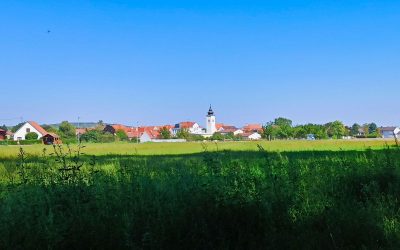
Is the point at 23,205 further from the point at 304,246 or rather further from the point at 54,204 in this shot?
the point at 304,246

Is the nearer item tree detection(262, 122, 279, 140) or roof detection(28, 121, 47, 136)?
roof detection(28, 121, 47, 136)

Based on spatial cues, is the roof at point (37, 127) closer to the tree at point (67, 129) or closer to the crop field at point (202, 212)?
the tree at point (67, 129)

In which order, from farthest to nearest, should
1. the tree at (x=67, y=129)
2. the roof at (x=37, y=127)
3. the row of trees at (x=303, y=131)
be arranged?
the row of trees at (x=303, y=131)
the roof at (x=37, y=127)
the tree at (x=67, y=129)

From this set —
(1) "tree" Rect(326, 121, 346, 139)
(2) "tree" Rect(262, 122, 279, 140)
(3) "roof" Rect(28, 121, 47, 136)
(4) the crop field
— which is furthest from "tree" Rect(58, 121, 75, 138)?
(4) the crop field

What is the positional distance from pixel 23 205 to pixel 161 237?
87.2 inches

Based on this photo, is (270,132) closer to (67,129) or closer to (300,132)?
(300,132)

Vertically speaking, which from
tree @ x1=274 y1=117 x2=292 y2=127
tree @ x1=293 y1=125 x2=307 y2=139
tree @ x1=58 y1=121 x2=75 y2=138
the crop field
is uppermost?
tree @ x1=274 y1=117 x2=292 y2=127

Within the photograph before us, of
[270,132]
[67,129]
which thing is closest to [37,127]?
[67,129]

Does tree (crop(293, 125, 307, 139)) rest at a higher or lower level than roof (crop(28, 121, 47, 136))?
lower

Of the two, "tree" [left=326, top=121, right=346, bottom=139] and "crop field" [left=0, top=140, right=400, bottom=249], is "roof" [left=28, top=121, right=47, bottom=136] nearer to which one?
"tree" [left=326, top=121, right=346, bottom=139]

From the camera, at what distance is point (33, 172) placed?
8.51 meters

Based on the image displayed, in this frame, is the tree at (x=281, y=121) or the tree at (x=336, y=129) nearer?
the tree at (x=336, y=129)

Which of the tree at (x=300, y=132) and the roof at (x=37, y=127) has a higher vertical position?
the roof at (x=37, y=127)

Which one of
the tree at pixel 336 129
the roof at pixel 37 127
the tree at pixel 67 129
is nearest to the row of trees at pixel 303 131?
the tree at pixel 336 129
